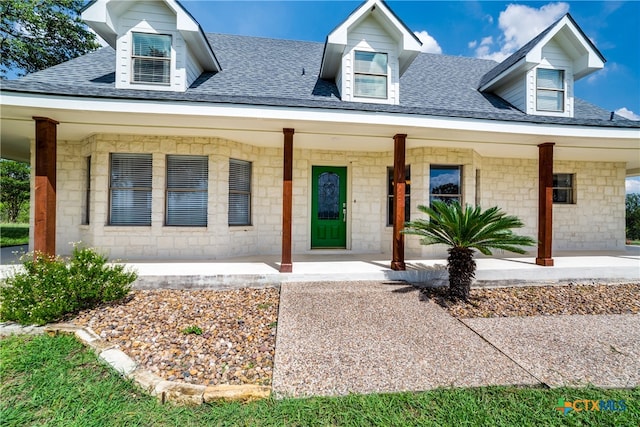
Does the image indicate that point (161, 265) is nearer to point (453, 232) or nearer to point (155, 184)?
point (155, 184)

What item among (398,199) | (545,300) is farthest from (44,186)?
(545,300)

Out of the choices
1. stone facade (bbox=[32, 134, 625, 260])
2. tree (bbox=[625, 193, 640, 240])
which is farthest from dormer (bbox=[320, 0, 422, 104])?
tree (bbox=[625, 193, 640, 240])

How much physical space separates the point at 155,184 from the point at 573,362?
25.8 ft

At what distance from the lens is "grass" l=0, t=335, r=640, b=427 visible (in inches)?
85.0

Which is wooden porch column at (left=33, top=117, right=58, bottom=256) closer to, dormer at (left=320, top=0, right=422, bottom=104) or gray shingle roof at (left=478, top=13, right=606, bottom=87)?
dormer at (left=320, top=0, right=422, bottom=104)

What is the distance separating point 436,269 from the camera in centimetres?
573

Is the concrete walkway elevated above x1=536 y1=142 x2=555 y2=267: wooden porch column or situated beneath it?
situated beneath

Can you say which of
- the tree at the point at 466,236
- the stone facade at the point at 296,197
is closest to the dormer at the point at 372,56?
the stone facade at the point at 296,197

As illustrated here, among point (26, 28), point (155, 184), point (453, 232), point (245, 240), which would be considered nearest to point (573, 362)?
point (453, 232)

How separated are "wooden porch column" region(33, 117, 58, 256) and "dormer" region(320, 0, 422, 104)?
19.6 feet

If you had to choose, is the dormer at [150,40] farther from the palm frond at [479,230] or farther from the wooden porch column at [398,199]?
the palm frond at [479,230]

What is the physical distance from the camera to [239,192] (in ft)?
24.2

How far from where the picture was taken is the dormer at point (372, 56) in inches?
265

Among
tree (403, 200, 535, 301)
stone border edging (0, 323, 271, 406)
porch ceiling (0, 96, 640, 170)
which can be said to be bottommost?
stone border edging (0, 323, 271, 406)
